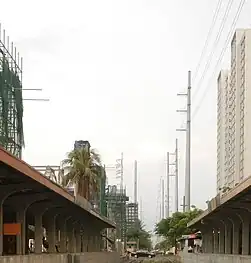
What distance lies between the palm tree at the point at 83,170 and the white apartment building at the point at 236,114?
21.2 meters

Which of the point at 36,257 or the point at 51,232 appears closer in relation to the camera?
the point at 36,257

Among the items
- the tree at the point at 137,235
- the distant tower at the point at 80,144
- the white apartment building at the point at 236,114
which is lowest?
the tree at the point at 137,235

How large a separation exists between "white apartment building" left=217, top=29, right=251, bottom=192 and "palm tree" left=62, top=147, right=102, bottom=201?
21.2 metres

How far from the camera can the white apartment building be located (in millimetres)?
89312

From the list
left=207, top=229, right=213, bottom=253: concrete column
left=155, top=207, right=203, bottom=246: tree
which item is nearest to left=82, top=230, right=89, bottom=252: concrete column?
left=207, top=229, right=213, bottom=253: concrete column

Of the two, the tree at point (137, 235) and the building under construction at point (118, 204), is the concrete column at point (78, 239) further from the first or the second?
the tree at point (137, 235)

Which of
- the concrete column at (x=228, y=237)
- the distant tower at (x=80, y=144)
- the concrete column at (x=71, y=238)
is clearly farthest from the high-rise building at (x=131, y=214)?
the concrete column at (x=228, y=237)

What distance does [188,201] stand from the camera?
228 ft

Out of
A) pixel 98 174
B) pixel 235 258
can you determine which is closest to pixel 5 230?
pixel 235 258

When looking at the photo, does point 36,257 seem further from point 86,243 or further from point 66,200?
point 86,243

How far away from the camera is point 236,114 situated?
97.1 meters

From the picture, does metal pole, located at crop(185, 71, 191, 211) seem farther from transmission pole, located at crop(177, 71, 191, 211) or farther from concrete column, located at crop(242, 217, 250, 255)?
concrete column, located at crop(242, 217, 250, 255)

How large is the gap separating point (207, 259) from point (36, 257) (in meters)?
16.5

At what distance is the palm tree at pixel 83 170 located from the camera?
202 feet
